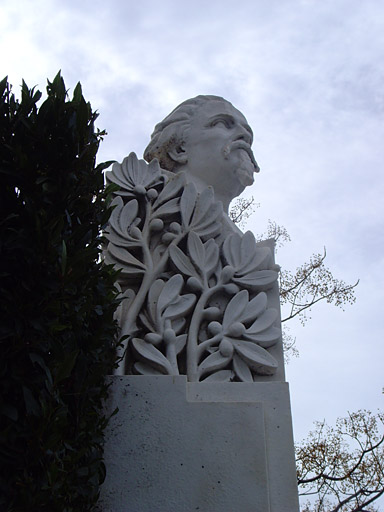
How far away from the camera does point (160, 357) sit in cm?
310

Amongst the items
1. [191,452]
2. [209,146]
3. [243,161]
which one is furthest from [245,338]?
[209,146]

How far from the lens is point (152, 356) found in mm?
3090

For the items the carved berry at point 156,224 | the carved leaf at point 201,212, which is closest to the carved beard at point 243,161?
the carved leaf at point 201,212

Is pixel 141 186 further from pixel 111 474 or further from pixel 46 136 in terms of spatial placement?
pixel 111 474

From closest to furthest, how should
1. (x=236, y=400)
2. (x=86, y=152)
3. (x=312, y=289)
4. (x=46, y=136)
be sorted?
(x=46, y=136) → (x=86, y=152) → (x=236, y=400) → (x=312, y=289)

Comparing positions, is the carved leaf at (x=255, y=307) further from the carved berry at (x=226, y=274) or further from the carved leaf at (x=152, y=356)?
the carved leaf at (x=152, y=356)

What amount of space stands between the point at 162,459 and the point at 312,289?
28.5 ft

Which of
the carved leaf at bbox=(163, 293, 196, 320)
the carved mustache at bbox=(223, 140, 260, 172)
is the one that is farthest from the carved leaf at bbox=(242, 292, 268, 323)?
the carved mustache at bbox=(223, 140, 260, 172)

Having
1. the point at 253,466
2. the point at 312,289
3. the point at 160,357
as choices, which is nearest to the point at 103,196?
the point at 160,357

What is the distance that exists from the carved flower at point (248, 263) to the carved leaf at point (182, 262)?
0.19 m

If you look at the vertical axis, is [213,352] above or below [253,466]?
above

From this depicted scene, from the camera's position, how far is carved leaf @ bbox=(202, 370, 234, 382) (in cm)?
313

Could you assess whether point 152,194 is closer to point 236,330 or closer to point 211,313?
point 211,313

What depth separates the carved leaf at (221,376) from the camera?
3135mm
